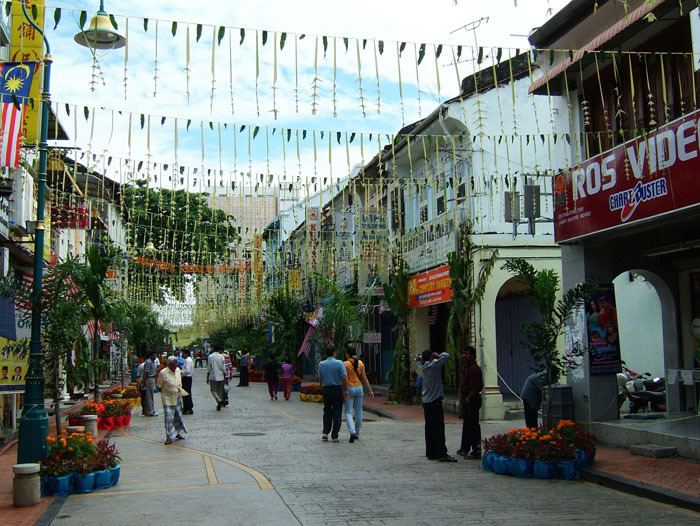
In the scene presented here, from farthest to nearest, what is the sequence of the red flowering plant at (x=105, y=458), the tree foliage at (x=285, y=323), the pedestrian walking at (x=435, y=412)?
1. the tree foliage at (x=285, y=323)
2. the pedestrian walking at (x=435, y=412)
3. the red flowering plant at (x=105, y=458)

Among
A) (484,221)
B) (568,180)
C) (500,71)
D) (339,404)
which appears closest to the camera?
(568,180)

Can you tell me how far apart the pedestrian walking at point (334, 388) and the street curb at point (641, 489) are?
5573mm

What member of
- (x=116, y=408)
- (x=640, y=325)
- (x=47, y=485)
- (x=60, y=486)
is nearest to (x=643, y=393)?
(x=640, y=325)

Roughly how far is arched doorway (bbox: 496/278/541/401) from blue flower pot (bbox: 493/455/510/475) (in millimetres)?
12425

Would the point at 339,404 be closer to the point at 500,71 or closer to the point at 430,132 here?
the point at 430,132

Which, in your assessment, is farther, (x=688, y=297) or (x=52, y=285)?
(x=688, y=297)

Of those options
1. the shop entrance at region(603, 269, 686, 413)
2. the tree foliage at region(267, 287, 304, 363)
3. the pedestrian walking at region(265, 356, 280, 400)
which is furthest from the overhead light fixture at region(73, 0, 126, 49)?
the tree foliage at region(267, 287, 304, 363)

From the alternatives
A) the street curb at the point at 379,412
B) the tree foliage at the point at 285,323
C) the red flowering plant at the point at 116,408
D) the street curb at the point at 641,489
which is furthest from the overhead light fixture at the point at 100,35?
the tree foliage at the point at 285,323

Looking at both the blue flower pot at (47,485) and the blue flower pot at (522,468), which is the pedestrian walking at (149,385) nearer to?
the blue flower pot at (47,485)

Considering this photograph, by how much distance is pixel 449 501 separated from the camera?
9305 millimetres

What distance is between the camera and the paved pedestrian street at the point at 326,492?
8.48 metres

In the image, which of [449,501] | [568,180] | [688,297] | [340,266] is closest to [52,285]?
[449,501]

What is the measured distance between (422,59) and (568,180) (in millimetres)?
5833

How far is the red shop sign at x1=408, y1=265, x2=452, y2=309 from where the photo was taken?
21547mm
